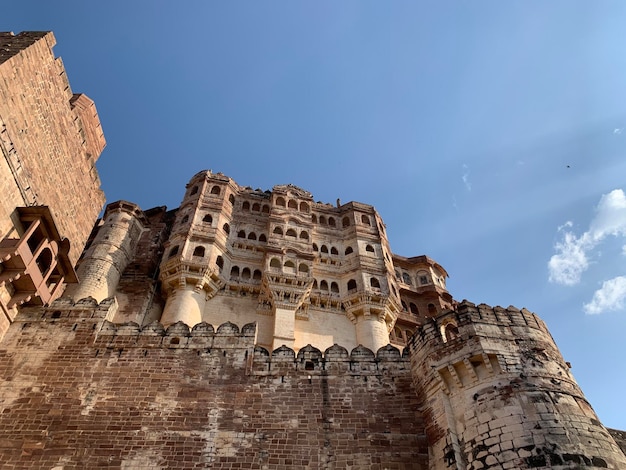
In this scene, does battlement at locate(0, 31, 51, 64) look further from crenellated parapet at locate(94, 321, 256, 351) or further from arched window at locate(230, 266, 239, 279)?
arched window at locate(230, 266, 239, 279)

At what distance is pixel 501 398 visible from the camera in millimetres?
10133

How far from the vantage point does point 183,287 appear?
24172 mm

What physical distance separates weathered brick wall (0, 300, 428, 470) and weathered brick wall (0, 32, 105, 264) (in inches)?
174

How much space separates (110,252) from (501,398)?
71.5 ft

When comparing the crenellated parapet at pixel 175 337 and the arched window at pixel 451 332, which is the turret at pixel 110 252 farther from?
the arched window at pixel 451 332

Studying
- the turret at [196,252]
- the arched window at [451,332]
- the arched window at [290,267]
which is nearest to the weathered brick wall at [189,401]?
the arched window at [451,332]

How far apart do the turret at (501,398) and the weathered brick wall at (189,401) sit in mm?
1008

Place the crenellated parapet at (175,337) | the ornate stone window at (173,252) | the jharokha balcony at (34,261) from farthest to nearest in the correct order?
1. the ornate stone window at (173,252)
2. the crenellated parapet at (175,337)
3. the jharokha balcony at (34,261)

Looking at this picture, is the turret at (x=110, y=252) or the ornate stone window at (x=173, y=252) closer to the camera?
the turret at (x=110, y=252)

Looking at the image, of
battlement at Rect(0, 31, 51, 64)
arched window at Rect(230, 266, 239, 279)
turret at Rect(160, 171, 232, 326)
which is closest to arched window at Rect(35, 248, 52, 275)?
battlement at Rect(0, 31, 51, 64)

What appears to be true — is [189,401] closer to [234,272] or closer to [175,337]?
[175,337]

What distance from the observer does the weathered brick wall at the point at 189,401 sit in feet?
35.4

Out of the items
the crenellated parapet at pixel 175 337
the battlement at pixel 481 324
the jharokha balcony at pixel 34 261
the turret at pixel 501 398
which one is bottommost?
the turret at pixel 501 398

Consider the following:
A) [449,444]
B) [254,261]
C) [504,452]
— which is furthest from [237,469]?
[254,261]
